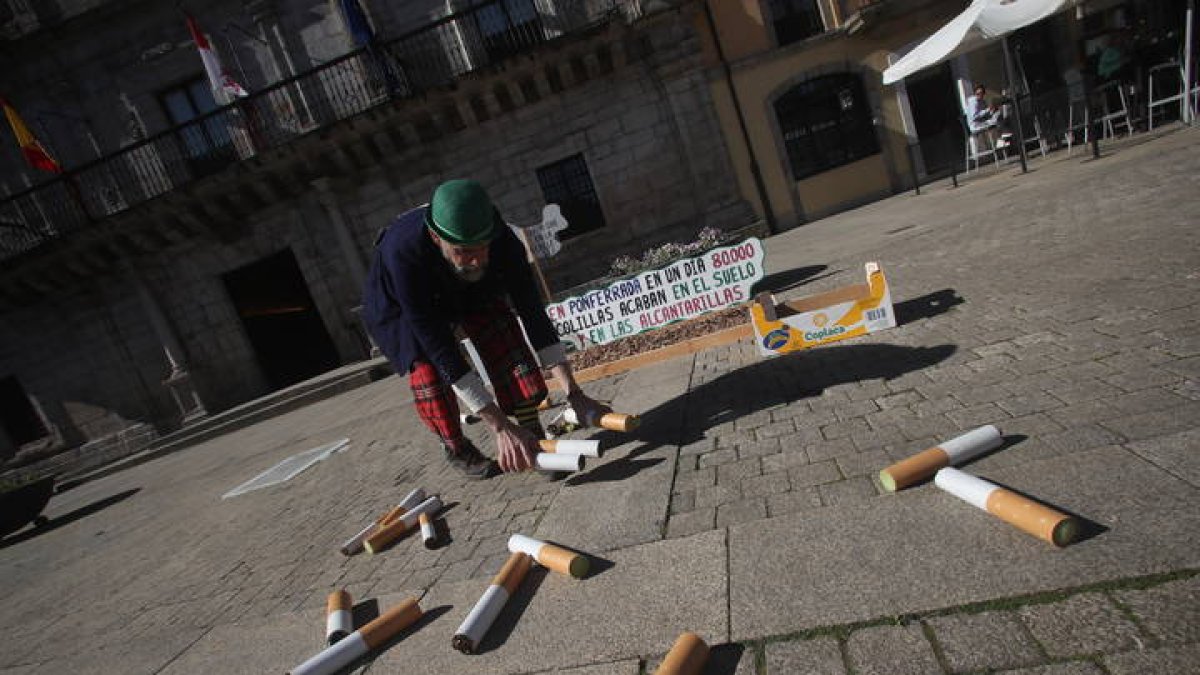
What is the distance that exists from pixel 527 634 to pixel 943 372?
291cm

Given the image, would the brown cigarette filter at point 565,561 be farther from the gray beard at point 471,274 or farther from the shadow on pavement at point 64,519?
the shadow on pavement at point 64,519

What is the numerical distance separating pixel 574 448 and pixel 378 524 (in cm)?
158

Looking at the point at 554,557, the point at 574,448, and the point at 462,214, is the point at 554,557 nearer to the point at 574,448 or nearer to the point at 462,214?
the point at 574,448

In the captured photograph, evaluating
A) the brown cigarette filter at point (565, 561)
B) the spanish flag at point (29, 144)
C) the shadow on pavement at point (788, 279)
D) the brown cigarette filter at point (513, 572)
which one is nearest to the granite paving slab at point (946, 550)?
the brown cigarette filter at point (565, 561)

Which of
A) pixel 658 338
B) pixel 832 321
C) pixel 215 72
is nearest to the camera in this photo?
pixel 832 321

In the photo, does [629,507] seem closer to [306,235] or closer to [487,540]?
[487,540]

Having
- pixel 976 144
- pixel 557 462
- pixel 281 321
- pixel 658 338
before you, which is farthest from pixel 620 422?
pixel 281 321

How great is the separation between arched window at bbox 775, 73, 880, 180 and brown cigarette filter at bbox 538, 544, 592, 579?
14.8 meters

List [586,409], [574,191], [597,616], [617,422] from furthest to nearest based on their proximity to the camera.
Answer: [574,191]
[586,409]
[617,422]
[597,616]

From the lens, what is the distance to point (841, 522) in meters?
2.29

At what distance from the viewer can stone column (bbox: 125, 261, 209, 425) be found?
15133mm

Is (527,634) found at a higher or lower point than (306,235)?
lower

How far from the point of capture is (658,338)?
22.0 ft

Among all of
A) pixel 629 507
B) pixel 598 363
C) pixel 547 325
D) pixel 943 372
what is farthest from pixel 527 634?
pixel 598 363
